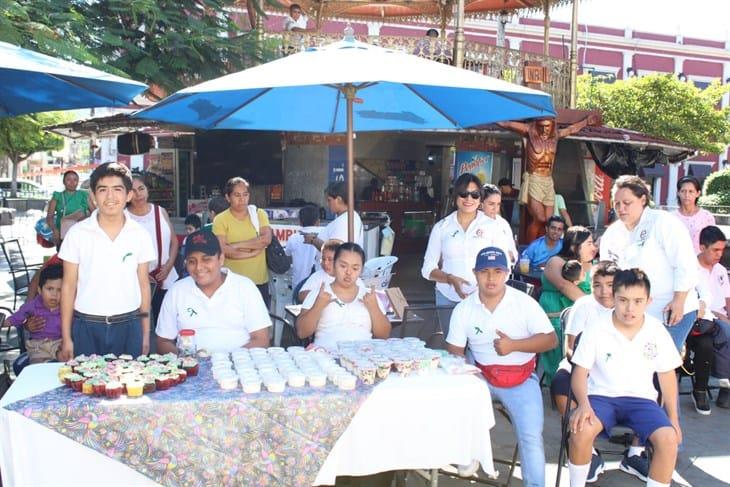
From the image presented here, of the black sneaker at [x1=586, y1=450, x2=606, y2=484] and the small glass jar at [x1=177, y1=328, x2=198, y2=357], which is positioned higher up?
the small glass jar at [x1=177, y1=328, x2=198, y2=357]

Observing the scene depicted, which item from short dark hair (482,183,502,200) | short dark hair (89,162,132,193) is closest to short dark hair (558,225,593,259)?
short dark hair (482,183,502,200)

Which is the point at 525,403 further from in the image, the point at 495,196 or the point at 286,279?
the point at 286,279

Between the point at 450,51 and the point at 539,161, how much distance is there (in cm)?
242

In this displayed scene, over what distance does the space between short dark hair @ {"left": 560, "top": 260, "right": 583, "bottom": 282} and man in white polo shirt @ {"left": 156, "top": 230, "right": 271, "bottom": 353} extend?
2.46 m

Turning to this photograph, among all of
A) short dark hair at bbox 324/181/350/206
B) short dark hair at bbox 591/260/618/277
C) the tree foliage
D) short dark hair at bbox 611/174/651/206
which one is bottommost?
short dark hair at bbox 591/260/618/277

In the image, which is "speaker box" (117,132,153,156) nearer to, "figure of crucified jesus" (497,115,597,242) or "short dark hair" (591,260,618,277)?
"figure of crucified jesus" (497,115,597,242)

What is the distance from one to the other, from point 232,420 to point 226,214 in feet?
9.94

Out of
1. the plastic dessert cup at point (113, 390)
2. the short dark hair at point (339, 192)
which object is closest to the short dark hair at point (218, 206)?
the short dark hair at point (339, 192)

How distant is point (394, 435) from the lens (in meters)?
3.30

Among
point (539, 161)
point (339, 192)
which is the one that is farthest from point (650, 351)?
point (539, 161)

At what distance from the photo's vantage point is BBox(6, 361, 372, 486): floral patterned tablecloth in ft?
9.81

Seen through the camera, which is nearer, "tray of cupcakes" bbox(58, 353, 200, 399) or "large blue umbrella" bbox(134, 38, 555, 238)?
"tray of cupcakes" bbox(58, 353, 200, 399)

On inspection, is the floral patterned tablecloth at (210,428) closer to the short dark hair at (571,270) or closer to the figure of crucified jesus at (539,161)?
the short dark hair at (571,270)

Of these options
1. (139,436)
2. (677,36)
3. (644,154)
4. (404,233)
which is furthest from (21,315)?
(677,36)
